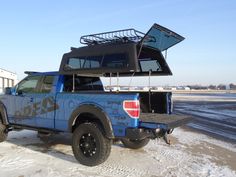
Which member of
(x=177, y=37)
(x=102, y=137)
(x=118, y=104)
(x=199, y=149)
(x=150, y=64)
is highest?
(x=177, y=37)

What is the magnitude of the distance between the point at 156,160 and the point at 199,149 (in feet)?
6.31

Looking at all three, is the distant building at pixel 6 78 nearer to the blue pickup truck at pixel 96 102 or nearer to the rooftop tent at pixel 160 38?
the blue pickup truck at pixel 96 102

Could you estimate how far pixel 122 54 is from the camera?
21.2ft

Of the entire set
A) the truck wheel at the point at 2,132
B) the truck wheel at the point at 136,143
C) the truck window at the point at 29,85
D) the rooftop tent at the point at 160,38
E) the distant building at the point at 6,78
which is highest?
the distant building at the point at 6,78

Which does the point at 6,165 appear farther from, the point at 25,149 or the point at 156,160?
the point at 156,160

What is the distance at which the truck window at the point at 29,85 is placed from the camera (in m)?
8.30

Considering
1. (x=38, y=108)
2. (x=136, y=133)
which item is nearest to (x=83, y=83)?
(x=38, y=108)

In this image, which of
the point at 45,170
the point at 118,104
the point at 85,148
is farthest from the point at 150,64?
the point at 45,170

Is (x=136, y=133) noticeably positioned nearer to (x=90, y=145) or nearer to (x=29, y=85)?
(x=90, y=145)

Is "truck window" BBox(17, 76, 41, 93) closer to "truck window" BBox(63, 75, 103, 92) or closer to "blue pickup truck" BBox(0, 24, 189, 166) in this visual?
"blue pickup truck" BBox(0, 24, 189, 166)

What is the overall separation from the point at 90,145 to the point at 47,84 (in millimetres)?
2076

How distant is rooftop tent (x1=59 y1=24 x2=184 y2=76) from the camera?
6.40 metres

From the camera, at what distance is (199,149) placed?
8.54 metres

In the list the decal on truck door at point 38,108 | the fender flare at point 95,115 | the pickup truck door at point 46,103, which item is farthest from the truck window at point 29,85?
the fender flare at point 95,115
